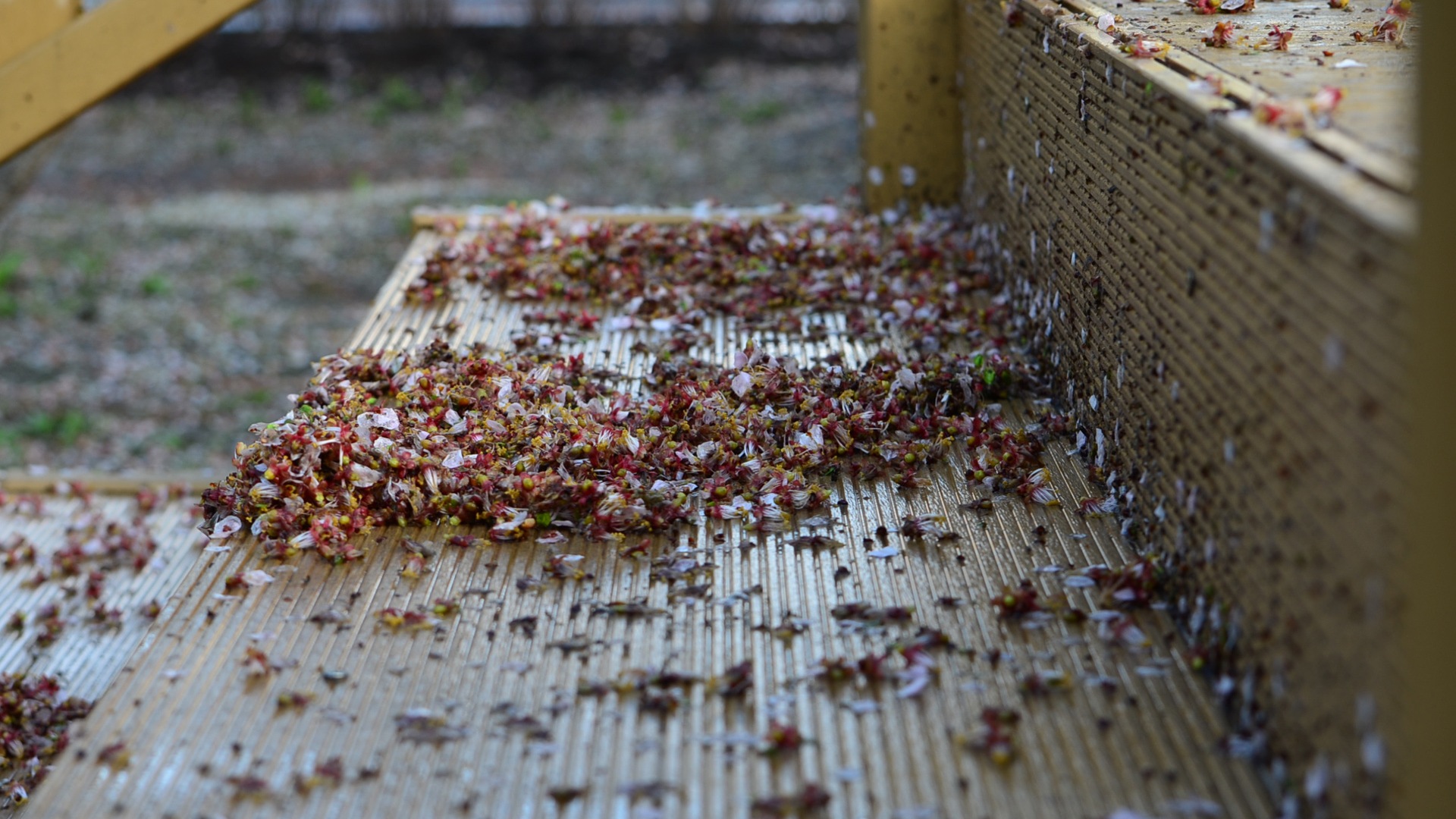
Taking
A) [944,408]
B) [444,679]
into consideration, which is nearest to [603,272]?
[944,408]

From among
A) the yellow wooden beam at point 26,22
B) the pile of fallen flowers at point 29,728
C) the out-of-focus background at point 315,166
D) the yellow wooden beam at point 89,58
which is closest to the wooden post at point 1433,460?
the pile of fallen flowers at point 29,728

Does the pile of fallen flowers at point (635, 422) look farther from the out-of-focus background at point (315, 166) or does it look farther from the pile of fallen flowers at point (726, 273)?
the out-of-focus background at point (315, 166)

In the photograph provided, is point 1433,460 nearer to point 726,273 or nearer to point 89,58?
point 726,273

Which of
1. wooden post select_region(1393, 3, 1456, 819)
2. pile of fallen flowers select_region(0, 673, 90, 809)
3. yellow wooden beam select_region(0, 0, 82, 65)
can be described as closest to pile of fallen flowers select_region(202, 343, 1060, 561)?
pile of fallen flowers select_region(0, 673, 90, 809)

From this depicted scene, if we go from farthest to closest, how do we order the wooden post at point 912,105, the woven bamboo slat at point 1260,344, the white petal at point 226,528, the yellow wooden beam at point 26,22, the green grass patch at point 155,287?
1. the green grass patch at point 155,287
2. the wooden post at point 912,105
3. the yellow wooden beam at point 26,22
4. the white petal at point 226,528
5. the woven bamboo slat at point 1260,344

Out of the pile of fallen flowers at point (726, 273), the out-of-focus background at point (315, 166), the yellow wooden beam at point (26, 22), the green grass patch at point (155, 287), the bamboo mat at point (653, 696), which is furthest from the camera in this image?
the green grass patch at point (155, 287)

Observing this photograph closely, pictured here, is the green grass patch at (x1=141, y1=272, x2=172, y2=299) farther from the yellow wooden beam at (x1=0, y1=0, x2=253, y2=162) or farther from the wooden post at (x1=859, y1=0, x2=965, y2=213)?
the wooden post at (x1=859, y1=0, x2=965, y2=213)
